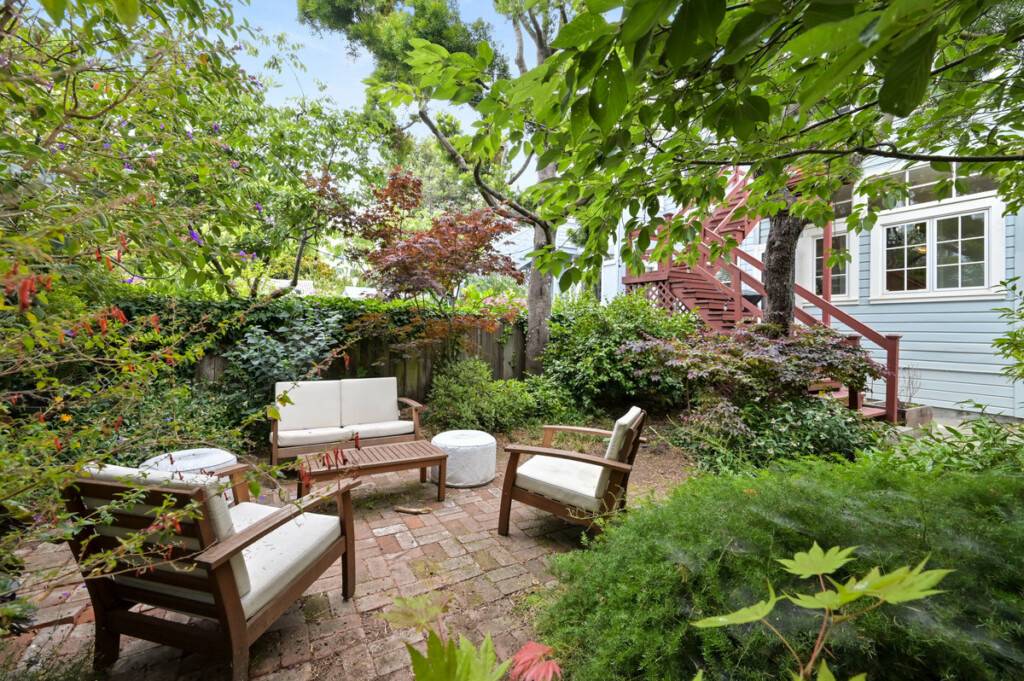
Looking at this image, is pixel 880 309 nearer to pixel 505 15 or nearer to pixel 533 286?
pixel 533 286

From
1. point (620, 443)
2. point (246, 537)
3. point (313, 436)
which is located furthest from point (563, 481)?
point (313, 436)

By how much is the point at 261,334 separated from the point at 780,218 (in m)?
6.57

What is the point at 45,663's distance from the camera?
1.82 m

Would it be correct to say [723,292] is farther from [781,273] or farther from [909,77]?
[909,77]

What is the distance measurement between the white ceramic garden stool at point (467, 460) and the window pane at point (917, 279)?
780cm

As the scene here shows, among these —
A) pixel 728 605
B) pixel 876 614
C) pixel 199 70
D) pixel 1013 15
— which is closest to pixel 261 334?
pixel 199 70

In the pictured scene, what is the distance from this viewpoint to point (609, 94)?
963 mm

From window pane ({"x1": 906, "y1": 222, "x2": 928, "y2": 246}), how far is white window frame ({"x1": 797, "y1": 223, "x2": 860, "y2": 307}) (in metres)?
0.68

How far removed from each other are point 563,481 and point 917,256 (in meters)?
8.07

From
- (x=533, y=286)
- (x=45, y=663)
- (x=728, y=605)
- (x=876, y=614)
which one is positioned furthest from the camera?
(x=533, y=286)

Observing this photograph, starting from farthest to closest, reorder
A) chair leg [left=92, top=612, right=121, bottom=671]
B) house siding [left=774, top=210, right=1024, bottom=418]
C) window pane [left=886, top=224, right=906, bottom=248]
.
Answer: window pane [left=886, top=224, right=906, bottom=248], house siding [left=774, top=210, right=1024, bottom=418], chair leg [left=92, top=612, right=121, bottom=671]

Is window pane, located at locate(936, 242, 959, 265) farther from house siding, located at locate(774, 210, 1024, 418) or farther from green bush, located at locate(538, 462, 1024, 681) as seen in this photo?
green bush, located at locate(538, 462, 1024, 681)

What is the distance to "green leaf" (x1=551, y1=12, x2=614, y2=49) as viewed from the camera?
94 cm

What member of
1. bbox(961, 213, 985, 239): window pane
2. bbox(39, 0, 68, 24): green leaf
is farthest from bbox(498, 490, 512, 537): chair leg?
bbox(961, 213, 985, 239): window pane
